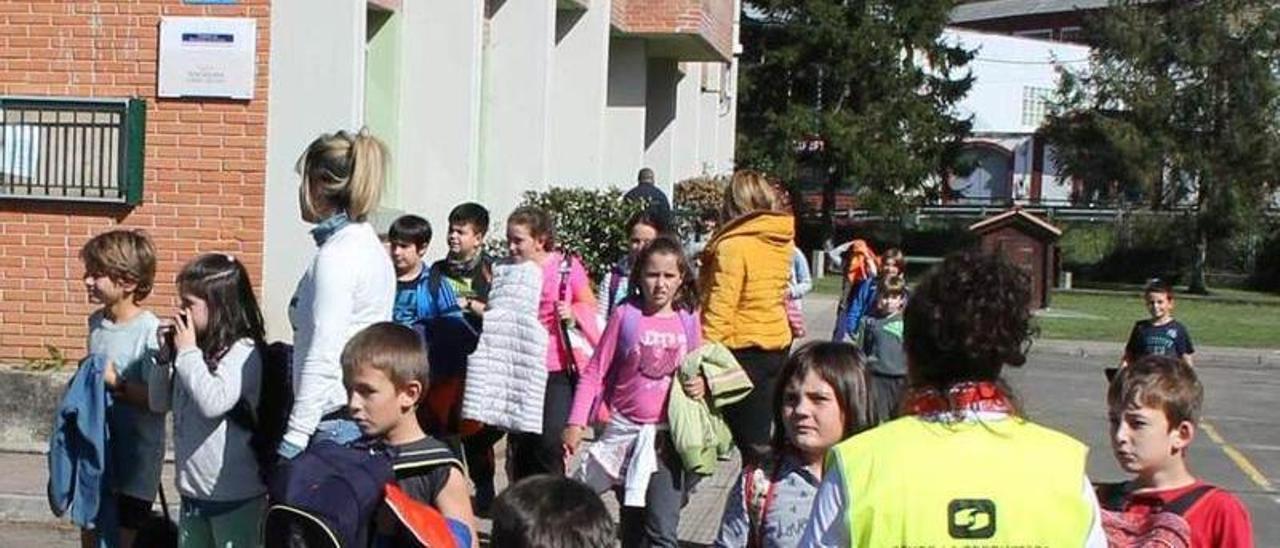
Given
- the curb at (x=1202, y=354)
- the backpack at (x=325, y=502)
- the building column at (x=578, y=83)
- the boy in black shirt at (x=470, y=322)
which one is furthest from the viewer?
the curb at (x=1202, y=354)

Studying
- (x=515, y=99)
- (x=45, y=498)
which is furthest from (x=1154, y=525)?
(x=515, y=99)

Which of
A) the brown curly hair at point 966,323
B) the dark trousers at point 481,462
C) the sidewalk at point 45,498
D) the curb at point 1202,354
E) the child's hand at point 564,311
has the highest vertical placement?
the brown curly hair at point 966,323

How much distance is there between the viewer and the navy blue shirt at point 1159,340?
11047mm

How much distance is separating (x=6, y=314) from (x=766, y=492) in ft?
28.3

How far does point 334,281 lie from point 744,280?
10.4 ft

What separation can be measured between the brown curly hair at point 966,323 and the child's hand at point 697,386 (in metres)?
4.05

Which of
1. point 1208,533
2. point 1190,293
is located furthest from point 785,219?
point 1190,293

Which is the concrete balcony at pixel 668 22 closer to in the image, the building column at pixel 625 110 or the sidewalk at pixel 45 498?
the building column at pixel 625 110

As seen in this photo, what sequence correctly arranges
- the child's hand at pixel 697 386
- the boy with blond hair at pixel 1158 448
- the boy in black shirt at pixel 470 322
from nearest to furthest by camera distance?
the boy with blond hair at pixel 1158 448
the child's hand at pixel 697 386
the boy in black shirt at pixel 470 322

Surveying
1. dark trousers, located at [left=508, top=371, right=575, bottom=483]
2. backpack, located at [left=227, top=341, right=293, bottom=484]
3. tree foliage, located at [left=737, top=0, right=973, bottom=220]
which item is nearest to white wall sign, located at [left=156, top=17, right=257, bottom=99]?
dark trousers, located at [left=508, top=371, right=575, bottom=483]

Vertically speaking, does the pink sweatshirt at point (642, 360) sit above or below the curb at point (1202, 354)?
above

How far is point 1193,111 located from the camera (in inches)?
1962

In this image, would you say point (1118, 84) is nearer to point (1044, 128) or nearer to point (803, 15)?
point (1044, 128)

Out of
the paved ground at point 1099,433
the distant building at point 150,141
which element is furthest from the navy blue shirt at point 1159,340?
the distant building at point 150,141
